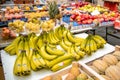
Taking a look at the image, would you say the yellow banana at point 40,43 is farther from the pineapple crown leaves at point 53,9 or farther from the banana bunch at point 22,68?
the pineapple crown leaves at point 53,9

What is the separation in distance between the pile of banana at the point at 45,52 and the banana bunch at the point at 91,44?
0.01 meters

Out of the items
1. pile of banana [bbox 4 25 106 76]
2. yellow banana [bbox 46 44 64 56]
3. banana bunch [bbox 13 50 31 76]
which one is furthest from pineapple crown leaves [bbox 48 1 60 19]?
banana bunch [bbox 13 50 31 76]

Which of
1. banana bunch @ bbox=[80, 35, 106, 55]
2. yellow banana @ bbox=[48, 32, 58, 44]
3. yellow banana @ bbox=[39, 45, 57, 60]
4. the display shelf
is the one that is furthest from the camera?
yellow banana @ bbox=[48, 32, 58, 44]

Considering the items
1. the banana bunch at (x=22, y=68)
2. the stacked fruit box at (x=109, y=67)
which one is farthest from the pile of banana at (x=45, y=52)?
the stacked fruit box at (x=109, y=67)

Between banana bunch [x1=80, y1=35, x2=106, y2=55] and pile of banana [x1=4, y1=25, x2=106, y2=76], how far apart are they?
0.5 inches

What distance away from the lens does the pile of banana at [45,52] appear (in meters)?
1.56

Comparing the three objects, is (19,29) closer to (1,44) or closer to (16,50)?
(1,44)

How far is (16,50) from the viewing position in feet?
6.35

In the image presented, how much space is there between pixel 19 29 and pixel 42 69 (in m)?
1.38

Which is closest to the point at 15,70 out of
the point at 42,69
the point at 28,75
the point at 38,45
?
the point at 28,75

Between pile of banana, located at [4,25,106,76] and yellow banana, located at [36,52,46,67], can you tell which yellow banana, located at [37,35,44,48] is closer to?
pile of banana, located at [4,25,106,76]

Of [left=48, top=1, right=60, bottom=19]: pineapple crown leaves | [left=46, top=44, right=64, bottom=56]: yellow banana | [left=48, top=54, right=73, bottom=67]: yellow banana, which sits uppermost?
[left=48, top=1, right=60, bottom=19]: pineapple crown leaves

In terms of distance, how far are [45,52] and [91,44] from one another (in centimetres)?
57

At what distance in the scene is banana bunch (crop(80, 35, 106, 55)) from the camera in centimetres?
185
